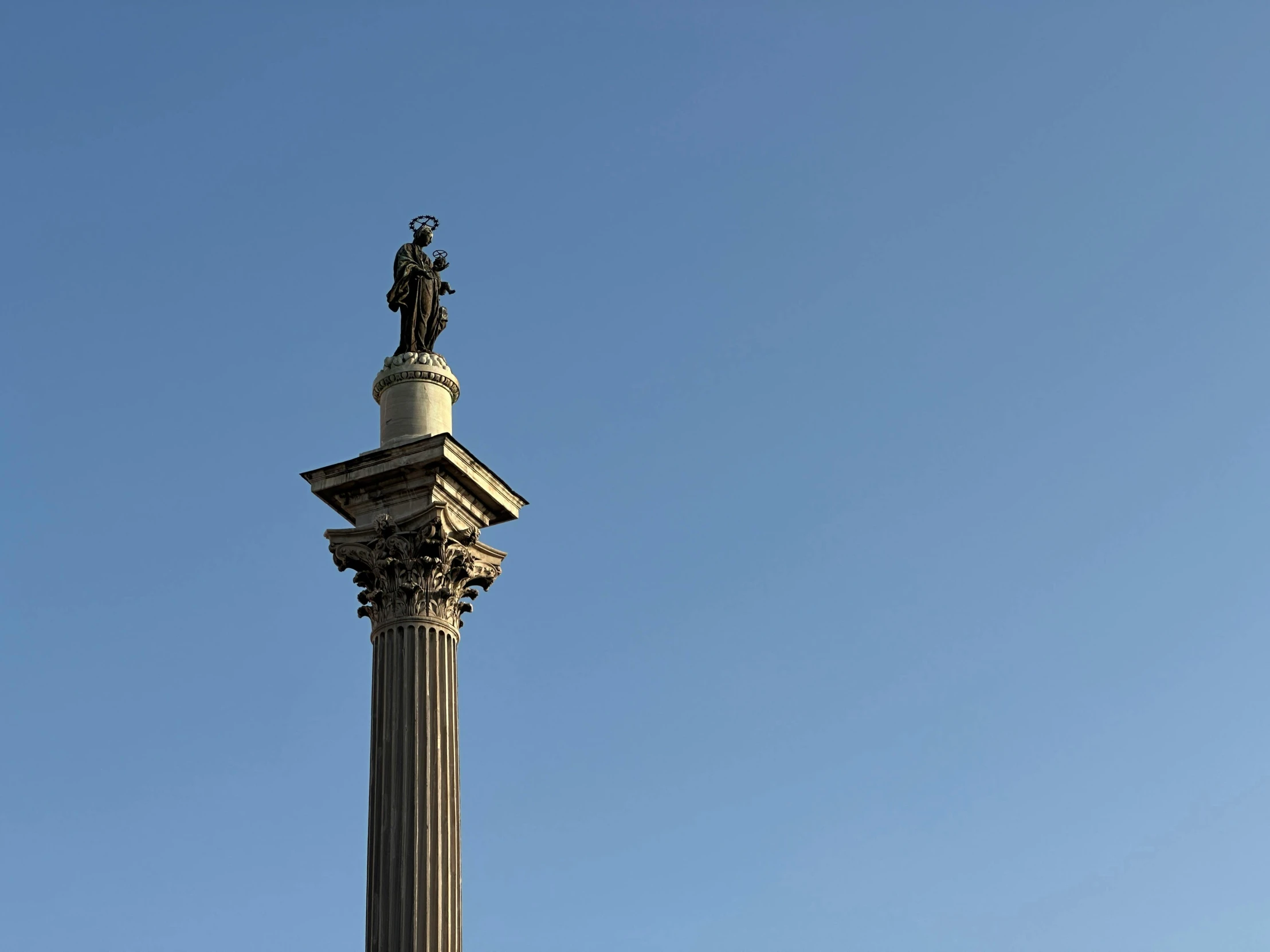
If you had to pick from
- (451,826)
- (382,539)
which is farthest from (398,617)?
(451,826)

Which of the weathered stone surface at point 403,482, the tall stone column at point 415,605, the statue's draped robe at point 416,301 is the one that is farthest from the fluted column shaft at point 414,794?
the statue's draped robe at point 416,301

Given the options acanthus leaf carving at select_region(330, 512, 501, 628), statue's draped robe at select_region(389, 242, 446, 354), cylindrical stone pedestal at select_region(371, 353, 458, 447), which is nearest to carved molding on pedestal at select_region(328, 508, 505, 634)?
acanthus leaf carving at select_region(330, 512, 501, 628)

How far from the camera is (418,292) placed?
31672mm

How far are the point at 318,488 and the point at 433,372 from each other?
9.94 ft

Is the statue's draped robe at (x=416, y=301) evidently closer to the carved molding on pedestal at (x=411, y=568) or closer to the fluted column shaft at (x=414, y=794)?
the carved molding on pedestal at (x=411, y=568)

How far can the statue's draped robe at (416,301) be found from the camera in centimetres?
3138

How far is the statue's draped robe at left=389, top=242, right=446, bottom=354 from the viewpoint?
31375 millimetres

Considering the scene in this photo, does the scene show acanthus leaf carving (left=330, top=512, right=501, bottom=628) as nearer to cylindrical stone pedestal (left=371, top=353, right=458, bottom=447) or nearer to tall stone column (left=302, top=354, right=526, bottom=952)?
tall stone column (left=302, top=354, right=526, bottom=952)

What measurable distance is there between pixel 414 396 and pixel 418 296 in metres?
2.41

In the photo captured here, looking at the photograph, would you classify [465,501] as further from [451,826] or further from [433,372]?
[451,826]

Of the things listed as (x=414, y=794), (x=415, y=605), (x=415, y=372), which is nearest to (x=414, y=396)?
(x=415, y=372)

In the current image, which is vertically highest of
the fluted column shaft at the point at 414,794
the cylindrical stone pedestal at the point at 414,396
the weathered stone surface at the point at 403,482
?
the cylindrical stone pedestal at the point at 414,396

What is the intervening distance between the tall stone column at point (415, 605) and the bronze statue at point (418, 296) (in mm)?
641

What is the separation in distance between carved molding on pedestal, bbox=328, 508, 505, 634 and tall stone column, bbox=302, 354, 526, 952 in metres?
0.02
